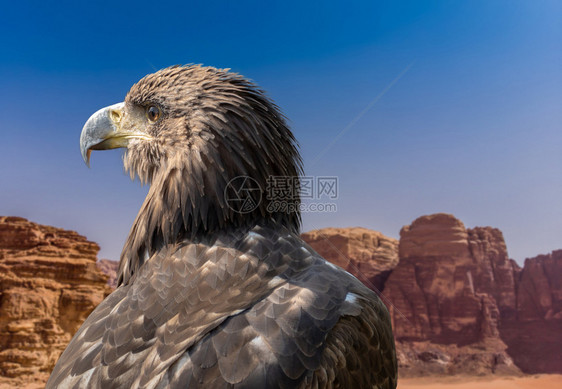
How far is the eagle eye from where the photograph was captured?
9.72ft

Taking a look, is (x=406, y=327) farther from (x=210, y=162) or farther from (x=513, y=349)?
(x=210, y=162)

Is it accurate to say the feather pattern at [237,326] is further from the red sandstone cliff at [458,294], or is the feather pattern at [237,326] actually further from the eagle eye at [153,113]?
the red sandstone cliff at [458,294]

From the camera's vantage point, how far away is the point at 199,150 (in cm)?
269

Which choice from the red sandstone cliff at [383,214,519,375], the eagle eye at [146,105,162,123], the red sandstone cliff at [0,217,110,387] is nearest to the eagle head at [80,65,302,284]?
the eagle eye at [146,105,162,123]

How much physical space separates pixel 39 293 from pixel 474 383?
48618 mm

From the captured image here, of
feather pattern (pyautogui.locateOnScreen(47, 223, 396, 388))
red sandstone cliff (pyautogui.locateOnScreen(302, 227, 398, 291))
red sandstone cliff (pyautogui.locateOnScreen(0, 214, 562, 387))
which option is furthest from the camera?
red sandstone cliff (pyautogui.locateOnScreen(302, 227, 398, 291))

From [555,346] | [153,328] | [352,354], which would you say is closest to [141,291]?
[153,328]

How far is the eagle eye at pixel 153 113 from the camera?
296cm

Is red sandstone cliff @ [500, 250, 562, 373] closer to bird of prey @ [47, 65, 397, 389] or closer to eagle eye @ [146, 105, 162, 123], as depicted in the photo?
bird of prey @ [47, 65, 397, 389]

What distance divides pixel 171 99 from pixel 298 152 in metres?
0.95

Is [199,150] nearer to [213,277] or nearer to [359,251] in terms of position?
[213,277]

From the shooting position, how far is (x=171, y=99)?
2.89 metres

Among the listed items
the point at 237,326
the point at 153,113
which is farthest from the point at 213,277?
the point at 153,113

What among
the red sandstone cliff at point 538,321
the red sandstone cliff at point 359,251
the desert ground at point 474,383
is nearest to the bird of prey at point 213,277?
the desert ground at point 474,383
